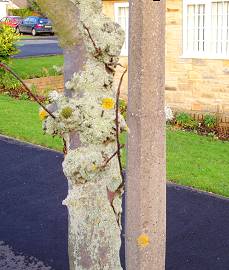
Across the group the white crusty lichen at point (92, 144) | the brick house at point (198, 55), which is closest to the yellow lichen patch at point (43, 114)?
the white crusty lichen at point (92, 144)

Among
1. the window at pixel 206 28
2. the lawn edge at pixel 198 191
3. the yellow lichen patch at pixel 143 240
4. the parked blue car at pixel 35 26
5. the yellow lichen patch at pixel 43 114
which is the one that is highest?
the parked blue car at pixel 35 26

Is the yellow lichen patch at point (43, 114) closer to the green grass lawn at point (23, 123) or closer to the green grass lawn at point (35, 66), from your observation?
the green grass lawn at point (23, 123)

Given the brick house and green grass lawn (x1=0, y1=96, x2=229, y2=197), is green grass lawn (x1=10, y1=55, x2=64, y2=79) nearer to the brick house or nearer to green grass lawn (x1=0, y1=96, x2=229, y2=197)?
green grass lawn (x1=0, y1=96, x2=229, y2=197)

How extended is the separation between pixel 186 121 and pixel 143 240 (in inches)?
384

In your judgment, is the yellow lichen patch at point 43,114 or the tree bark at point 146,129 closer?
the yellow lichen patch at point 43,114

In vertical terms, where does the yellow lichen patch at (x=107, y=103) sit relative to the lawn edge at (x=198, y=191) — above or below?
above

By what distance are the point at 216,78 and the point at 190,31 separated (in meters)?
1.43

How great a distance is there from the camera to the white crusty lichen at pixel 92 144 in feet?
7.48

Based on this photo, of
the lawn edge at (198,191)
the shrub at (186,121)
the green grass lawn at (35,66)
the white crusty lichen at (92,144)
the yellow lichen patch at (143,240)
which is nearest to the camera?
the white crusty lichen at (92,144)

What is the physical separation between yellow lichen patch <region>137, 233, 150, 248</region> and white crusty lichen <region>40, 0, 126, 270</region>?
30 centimetres

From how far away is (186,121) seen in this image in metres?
12.3

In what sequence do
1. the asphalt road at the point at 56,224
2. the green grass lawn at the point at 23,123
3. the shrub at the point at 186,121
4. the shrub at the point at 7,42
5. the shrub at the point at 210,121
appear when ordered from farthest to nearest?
the shrub at the point at 7,42, the shrub at the point at 186,121, the shrub at the point at 210,121, the green grass lawn at the point at 23,123, the asphalt road at the point at 56,224

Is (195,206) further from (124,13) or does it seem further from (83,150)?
(124,13)

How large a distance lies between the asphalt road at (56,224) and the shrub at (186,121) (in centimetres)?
388
